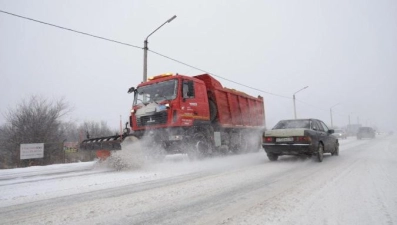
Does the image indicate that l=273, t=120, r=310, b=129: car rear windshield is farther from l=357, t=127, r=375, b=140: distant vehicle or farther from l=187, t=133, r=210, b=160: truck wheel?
l=357, t=127, r=375, b=140: distant vehicle

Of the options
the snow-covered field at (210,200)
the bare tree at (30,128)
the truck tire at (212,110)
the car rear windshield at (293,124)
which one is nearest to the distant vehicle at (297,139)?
the car rear windshield at (293,124)

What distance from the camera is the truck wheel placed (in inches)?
417

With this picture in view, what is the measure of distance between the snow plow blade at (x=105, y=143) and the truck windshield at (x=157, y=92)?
177 centimetres

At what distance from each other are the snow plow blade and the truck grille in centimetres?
96

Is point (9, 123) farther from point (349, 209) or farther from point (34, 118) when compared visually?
point (349, 209)

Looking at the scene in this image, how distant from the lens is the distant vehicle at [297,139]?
9.22m

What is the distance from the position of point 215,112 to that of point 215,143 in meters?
1.43

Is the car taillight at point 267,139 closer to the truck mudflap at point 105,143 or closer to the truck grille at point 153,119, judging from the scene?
the truck grille at point 153,119

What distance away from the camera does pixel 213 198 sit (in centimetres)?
467

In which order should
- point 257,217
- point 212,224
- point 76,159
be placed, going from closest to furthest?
1. point 212,224
2. point 257,217
3. point 76,159

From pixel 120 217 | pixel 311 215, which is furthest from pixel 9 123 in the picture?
pixel 311 215

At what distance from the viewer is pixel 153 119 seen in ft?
32.6

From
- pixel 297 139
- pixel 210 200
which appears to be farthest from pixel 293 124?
pixel 210 200

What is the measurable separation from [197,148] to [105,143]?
3.36 meters
